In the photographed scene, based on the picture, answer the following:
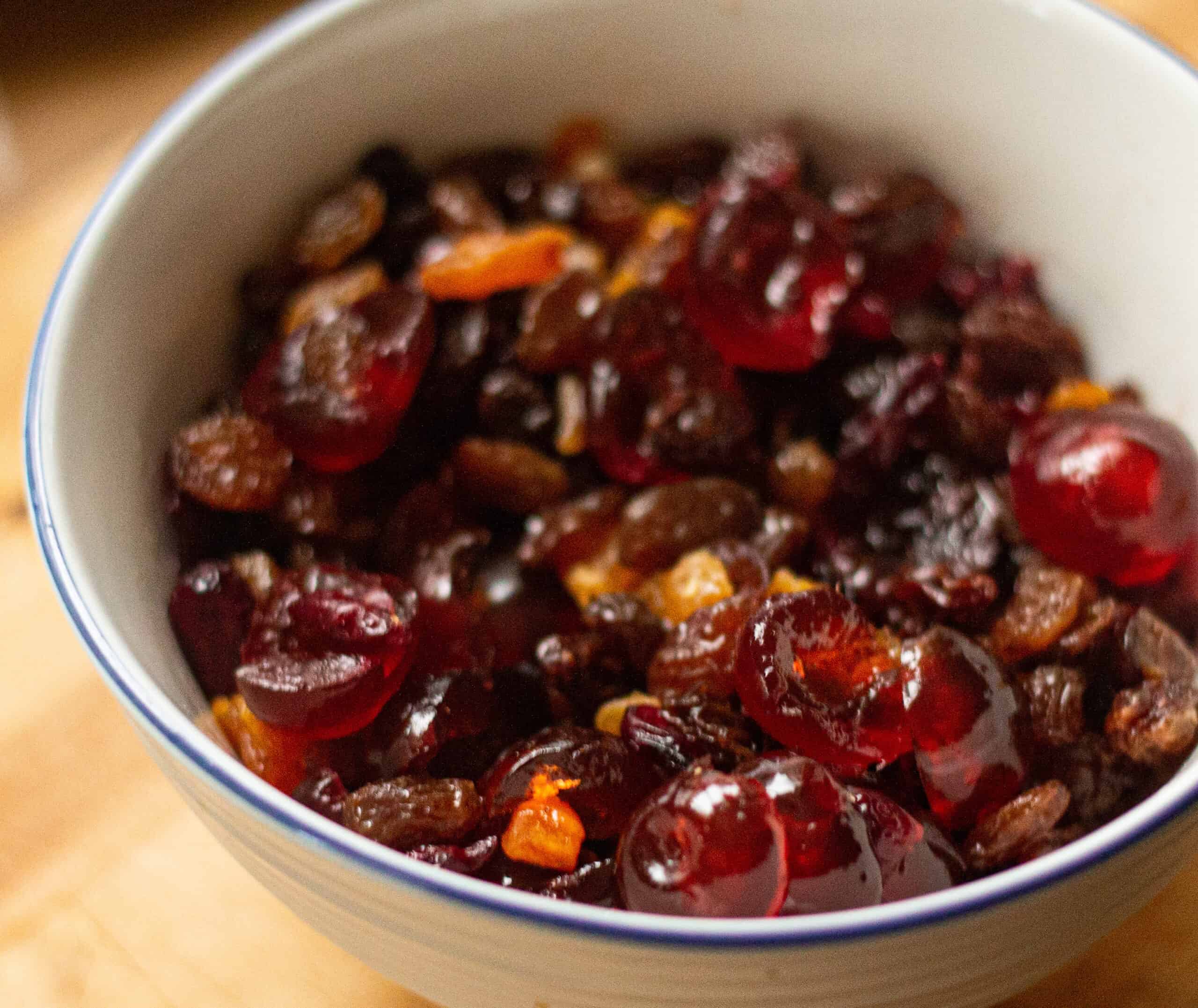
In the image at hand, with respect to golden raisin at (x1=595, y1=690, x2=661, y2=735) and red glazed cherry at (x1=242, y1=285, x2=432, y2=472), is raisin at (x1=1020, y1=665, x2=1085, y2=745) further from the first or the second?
red glazed cherry at (x1=242, y1=285, x2=432, y2=472)

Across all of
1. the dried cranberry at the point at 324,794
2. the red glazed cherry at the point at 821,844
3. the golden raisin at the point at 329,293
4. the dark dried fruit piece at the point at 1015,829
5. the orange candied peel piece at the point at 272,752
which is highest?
the red glazed cherry at the point at 821,844

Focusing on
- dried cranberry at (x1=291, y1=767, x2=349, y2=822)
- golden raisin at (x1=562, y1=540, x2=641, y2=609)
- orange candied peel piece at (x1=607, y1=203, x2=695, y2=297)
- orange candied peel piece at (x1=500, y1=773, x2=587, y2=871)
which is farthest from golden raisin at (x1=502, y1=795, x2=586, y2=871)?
orange candied peel piece at (x1=607, y1=203, x2=695, y2=297)

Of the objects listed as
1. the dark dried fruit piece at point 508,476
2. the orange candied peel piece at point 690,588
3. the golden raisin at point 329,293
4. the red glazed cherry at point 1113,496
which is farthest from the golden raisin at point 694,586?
the golden raisin at point 329,293

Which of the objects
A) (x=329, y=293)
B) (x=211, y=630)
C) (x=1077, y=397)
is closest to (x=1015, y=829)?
(x=1077, y=397)

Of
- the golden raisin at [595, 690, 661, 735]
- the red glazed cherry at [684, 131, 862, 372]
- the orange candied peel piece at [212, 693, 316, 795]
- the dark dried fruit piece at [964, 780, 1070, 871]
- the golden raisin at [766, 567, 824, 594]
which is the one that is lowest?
the orange candied peel piece at [212, 693, 316, 795]

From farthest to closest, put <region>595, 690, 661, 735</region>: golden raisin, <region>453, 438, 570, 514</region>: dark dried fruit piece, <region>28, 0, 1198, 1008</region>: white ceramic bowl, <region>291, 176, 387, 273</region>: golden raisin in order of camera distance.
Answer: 1. <region>291, 176, 387, 273</region>: golden raisin
2. <region>453, 438, 570, 514</region>: dark dried fruit piece
3. <region>595, 690, 661, 735</region>: golden raisin
4. <region>28, 0, 1198, 1008</region>: white ceramic bowl

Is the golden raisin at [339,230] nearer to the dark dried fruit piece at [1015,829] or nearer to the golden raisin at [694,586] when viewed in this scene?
the golden raisin at [694,586]
